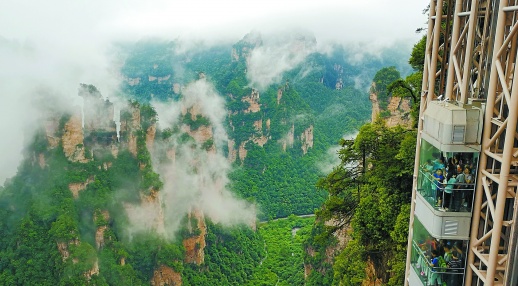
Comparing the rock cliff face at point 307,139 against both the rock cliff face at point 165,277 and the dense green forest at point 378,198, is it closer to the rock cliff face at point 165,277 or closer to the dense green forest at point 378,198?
the rock cliff face at point 165,277

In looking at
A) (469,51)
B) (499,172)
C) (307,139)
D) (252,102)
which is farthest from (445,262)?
(307,139)

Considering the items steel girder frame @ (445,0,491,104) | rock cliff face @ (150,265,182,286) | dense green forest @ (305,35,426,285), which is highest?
steel girder frame @ (445,0,491,104)

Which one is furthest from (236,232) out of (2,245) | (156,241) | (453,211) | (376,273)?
A: (453,211)

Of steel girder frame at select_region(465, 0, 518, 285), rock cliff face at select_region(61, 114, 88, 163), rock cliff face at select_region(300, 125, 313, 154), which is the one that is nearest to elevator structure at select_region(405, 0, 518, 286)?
steel girder frame at select_region(465, 0, 518, 285)

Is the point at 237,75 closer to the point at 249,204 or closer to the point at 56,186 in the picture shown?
the point at 249,204

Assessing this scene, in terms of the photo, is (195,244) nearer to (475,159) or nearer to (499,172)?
(475,159)

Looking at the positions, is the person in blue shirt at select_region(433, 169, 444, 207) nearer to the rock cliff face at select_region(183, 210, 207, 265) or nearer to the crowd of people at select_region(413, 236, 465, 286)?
the crowd of people at select_region(413, 236, 465, 286)

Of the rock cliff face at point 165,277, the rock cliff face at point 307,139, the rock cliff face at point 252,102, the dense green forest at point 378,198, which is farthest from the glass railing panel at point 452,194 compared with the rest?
the rock cliff face at point 307,139
